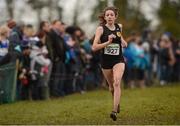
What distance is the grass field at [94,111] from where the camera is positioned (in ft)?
43.2

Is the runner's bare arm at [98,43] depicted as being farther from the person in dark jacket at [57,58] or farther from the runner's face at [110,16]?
the person in dark jacket at [57,58]

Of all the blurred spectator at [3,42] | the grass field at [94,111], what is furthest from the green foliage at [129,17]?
the blurred spectator at [3,42]

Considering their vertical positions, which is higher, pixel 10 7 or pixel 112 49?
pixel 112 49

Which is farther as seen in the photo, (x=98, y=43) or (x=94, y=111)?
(x=94, y=111)

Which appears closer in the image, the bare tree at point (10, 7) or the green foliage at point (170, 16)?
the bare tree at point (10, 7)

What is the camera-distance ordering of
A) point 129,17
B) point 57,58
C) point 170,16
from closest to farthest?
point 57,58 → point 129,17 → point 170,16

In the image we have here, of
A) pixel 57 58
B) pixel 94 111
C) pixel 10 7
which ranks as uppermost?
pixel 57 58

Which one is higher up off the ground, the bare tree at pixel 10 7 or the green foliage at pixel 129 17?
the bare tree at pixel 10 7

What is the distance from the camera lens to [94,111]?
15.0 meters

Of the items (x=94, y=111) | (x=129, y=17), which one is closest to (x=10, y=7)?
(x=129, y=17)

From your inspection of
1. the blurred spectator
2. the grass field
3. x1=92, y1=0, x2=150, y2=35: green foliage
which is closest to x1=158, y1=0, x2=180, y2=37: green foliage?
x1=92, y1=0, x2=150, y2=35: green foliage

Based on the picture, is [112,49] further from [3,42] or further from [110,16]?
[3,42]

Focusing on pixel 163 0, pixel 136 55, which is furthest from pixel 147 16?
pixel 136 55

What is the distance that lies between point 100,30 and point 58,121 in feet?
6.61
